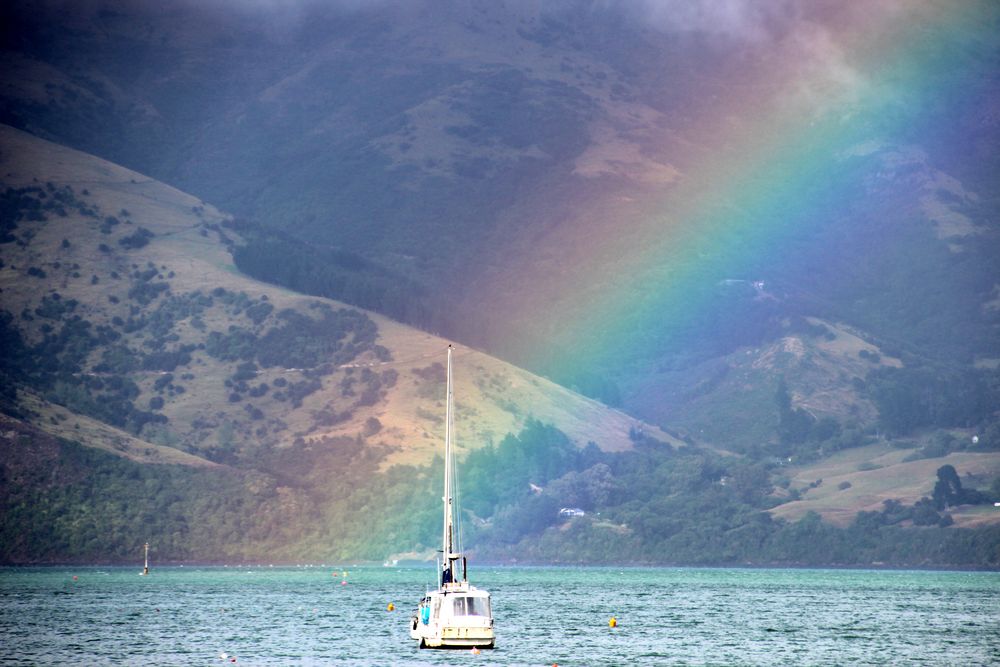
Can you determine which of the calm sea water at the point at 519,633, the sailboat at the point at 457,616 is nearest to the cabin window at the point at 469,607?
the sailboat at the point at 457,616

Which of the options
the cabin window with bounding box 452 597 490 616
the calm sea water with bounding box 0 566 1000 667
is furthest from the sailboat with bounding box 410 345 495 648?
the calm sea water with bounding box 0 566 1000 667

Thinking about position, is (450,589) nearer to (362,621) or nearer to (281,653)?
(281,653)

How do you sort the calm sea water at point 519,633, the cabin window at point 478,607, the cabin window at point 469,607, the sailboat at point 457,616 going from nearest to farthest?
the sailboat at point 457,616 → the cabin window at point 469,607 → the cabin window at point 478,607 → the calm sea water at point 519,633

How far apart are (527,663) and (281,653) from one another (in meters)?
20.3

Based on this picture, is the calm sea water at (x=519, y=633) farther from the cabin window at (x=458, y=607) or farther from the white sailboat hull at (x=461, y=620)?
the cabin window at (x=458, y=607)

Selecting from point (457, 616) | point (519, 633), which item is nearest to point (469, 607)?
point (457, 616)

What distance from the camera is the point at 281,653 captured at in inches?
5025

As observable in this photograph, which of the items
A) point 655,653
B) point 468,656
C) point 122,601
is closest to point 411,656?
point 468,656

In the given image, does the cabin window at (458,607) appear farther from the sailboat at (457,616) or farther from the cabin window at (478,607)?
the cabin window at (478,607)

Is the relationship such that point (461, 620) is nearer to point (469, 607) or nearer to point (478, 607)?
point (469, 607)

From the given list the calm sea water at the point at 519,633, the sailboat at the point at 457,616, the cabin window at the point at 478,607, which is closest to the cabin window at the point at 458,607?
the sailboat at the point at 457,616

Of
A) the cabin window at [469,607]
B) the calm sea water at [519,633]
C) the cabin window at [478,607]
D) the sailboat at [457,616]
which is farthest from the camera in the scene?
the calm sea water at [519,633]

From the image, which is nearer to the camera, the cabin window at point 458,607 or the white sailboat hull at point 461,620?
the white sailboat hull at point 461,620

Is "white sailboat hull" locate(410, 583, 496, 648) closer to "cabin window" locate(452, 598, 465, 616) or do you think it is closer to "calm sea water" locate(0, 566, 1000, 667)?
"cabin window" locate(452, 598, 465, 616)
